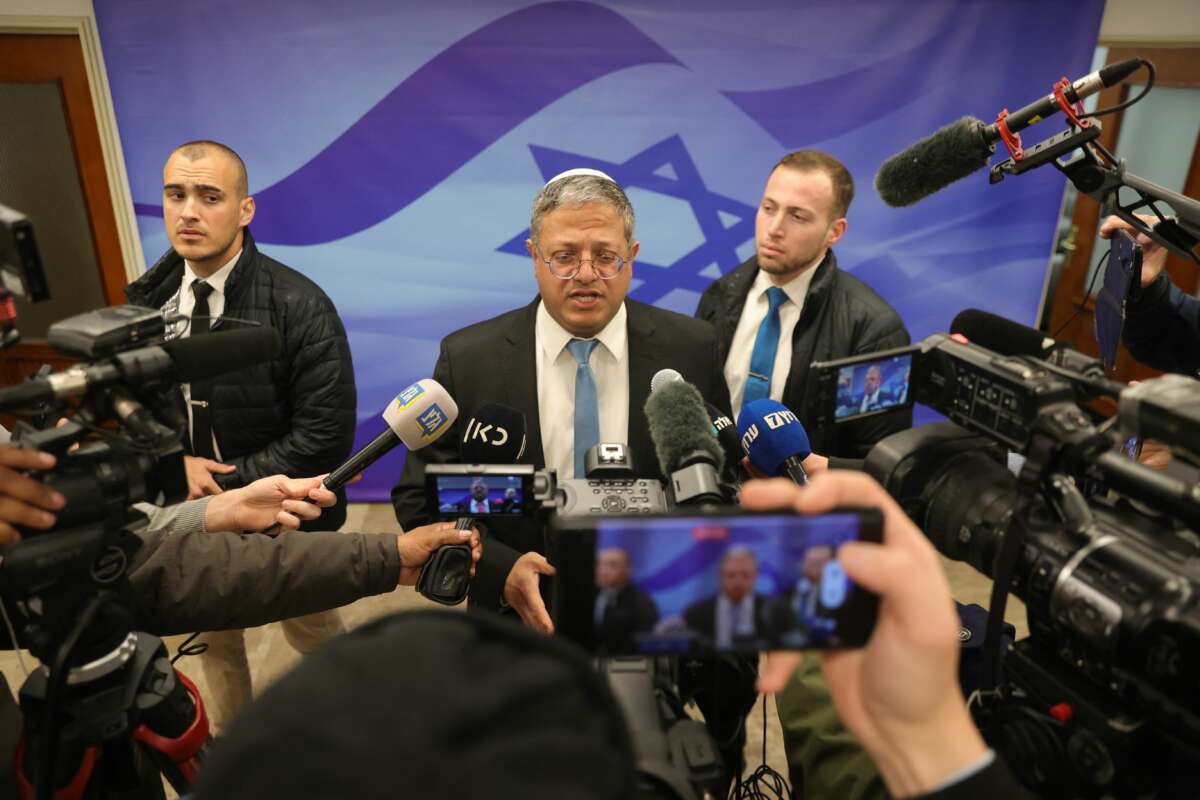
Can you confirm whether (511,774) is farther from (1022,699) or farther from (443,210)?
(443,210)

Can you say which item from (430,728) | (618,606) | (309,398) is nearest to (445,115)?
(309,398)

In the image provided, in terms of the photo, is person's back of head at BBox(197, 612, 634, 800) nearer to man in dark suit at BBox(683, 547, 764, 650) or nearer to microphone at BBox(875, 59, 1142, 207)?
man in dark suit at BBox(683, 547, 764, 650)

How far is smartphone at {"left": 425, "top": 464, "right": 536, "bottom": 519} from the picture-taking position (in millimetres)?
1082

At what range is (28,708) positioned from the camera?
1002mm

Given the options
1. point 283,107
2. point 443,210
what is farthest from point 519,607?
point 283,107

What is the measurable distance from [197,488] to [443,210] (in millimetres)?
1860

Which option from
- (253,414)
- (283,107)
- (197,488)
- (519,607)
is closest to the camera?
(519,607)

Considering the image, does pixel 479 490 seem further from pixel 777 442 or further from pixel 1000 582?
pixel 1000 582

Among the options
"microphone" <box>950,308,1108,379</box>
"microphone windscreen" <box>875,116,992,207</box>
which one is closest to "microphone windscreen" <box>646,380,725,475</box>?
"microphone" <box>950,308,1108,379</box>

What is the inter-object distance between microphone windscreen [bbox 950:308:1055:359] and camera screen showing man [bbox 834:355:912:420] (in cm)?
14

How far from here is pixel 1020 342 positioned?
120 cm

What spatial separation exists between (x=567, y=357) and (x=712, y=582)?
3.73ft

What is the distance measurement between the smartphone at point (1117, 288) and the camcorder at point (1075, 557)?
92 cm

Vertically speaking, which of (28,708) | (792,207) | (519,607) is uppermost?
(792,207)
